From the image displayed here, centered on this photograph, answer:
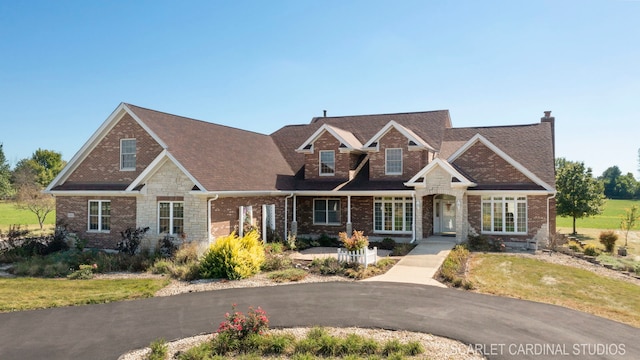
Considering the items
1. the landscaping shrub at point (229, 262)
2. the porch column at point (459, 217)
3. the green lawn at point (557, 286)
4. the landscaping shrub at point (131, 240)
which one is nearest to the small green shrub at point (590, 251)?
the green lawn at point (557, 286)

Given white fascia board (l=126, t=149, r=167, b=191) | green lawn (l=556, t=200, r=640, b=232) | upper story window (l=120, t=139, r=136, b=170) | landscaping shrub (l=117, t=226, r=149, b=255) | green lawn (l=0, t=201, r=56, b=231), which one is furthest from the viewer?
green lawn (l=556, t=200, r=640, b=232)

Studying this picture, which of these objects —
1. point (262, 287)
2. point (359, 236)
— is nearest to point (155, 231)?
point (262, 287)

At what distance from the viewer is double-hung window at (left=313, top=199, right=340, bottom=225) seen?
1067 inches

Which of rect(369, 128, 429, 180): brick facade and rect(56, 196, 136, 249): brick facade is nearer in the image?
rect(56, 196, 136, 249): brick facade

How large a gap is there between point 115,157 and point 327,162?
40.9 feet

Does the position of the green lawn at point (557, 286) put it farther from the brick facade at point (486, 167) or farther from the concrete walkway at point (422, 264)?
the brick facade at point (486, 167)

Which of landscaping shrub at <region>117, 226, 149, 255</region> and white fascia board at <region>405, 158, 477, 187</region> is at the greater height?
white fascia board at <region>405, 158, 477, 187</region>

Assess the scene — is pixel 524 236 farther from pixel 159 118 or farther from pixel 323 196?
pixel 159 118

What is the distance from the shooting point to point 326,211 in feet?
89.5

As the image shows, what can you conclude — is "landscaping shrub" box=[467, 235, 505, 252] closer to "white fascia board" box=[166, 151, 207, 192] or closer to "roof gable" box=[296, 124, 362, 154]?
"roof gable" box=[296, 124, 362, 154]

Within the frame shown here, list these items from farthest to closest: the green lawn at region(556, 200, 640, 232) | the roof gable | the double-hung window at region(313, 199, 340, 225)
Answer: the green lawn at region(556, 200, 640, 232) < the double-hung window at region(313, 199, 340, 225) < the roof gable

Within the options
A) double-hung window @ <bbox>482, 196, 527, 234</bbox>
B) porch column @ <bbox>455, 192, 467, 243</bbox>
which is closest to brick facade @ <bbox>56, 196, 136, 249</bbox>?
porch column @ <bbox>455, 192, 467, 243</bbox>

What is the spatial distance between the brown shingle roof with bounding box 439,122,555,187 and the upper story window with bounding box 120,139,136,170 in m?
18.8

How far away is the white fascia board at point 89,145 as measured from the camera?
2272 centimetres
